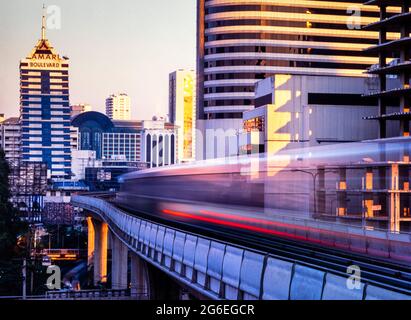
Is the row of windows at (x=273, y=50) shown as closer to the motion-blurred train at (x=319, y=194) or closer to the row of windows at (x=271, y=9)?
the row of windows at (x=271, y=9)

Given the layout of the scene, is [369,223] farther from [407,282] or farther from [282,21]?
[282,21]

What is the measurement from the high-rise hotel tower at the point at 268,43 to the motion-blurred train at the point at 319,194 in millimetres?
55753

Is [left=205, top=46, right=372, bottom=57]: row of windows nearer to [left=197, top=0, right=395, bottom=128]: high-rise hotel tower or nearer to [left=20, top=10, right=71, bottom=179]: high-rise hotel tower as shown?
[left=197, top=0, right=395, bottom=128]: high-rise hotel tower

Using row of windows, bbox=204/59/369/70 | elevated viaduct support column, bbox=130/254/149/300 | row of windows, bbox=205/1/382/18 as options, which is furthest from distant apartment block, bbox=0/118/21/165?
elevated viaduct support column, bbox=130/254/149/300

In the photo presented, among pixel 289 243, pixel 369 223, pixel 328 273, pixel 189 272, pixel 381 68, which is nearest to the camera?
pixel 328 273

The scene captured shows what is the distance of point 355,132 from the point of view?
53812 mm

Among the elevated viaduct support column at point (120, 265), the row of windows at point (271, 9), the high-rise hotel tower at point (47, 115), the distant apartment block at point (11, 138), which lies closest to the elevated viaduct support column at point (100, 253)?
the elevated viaduct support column at point (120, 265)

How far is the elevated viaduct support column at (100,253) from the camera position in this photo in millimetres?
60438

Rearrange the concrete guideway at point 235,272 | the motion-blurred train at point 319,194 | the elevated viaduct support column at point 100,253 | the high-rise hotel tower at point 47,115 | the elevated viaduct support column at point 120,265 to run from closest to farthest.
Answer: the concrete guideway at point 235,272 → the motion-blurred train at point 319,194 → the elevated viaduct support column at point 120,265 → the elevated viaduct support column at point 100,253 → the high-rise hotel tower at point 47,115

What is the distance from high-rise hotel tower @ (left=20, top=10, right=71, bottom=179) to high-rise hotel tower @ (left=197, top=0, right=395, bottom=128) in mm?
52264

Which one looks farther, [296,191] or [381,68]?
[381,68]

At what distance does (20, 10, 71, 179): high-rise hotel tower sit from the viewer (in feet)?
430
